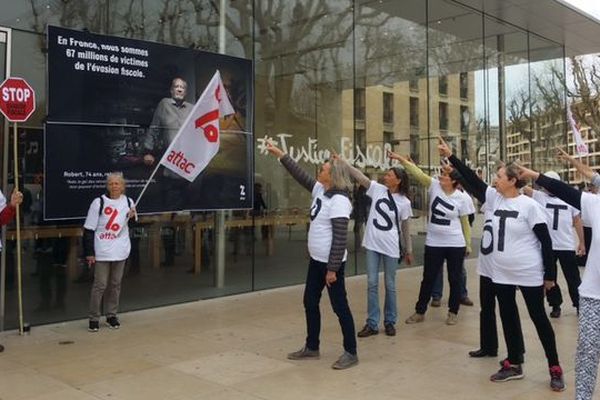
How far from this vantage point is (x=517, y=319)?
17.7 ft

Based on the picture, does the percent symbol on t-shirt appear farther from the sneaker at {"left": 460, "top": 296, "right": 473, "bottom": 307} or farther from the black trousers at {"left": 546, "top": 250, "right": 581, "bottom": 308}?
the black trousers at {"left": 546, "top": 250, "right": 581, "bottom": 308}

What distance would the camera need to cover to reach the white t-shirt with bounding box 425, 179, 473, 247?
7.46 metres

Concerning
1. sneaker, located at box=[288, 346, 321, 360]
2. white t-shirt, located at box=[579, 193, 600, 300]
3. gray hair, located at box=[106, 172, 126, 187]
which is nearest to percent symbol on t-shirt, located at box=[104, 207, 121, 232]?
gray hair, located at box=[106, 172, 126, 187]

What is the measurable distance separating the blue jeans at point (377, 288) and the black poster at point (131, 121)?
10.2 ft

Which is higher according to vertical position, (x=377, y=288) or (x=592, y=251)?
(x=592, y=251)

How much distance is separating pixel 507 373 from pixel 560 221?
2.97 metres

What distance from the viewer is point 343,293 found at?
5.72m

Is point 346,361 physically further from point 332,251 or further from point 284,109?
point 284,109

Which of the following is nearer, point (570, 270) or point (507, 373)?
point (507, 373)

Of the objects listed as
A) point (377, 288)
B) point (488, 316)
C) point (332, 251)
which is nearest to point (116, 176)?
point (332, 251)

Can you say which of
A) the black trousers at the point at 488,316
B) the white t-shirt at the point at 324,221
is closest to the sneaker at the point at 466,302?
the black trousers at the point at 488,316

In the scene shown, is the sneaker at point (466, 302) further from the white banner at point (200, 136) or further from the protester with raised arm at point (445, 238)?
the white banner at point (200, 136)

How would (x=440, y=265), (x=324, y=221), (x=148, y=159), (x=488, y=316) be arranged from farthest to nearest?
(x=148, y=159) < (x=440, y=265) < (x=488, y=316) < (x=324, y=221)

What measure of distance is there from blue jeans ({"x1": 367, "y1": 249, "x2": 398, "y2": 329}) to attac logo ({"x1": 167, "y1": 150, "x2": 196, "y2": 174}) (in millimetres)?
3100
